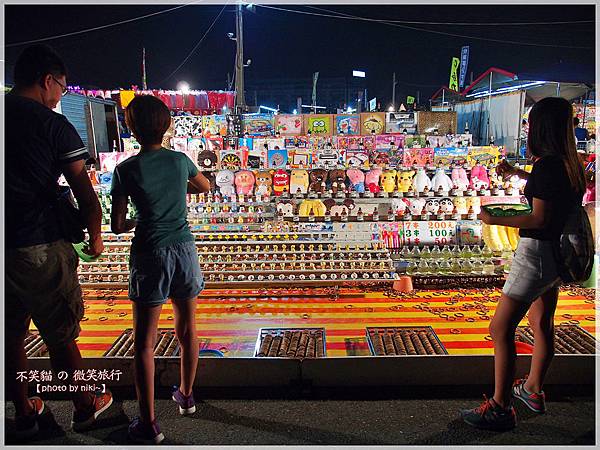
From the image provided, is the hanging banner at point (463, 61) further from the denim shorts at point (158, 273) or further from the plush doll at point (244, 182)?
the denim shorts at point (158, 273)

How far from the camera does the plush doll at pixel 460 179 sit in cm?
526

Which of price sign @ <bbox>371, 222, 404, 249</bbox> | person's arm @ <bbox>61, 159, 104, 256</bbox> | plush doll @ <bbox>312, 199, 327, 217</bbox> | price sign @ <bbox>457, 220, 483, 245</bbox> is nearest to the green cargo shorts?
person's arm @ <bbox>61, 159, 104, 256</bbox>

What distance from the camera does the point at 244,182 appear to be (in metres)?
5.23

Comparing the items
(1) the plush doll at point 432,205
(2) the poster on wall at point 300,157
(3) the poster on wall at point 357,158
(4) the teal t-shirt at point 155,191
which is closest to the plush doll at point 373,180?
(3) the poster on wall at point 357,158

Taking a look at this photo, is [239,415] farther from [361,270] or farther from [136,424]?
[361,270]

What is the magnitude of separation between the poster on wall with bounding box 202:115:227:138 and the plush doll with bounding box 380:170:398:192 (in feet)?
7.17

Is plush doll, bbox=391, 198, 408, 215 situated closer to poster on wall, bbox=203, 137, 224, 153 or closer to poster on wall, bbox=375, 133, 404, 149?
poster on wall, bbox=375, 133, 404, 149

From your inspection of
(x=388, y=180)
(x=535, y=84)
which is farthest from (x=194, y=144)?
(x=535, y=84)

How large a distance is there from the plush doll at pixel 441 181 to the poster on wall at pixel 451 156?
1.00ft

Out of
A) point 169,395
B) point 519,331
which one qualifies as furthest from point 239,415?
point 519,331

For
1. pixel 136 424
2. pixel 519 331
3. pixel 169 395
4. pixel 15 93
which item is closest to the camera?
pixel 15 93

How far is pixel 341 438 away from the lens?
102 inches

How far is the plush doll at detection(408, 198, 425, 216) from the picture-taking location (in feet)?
17.4

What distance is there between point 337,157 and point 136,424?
12.3ft
